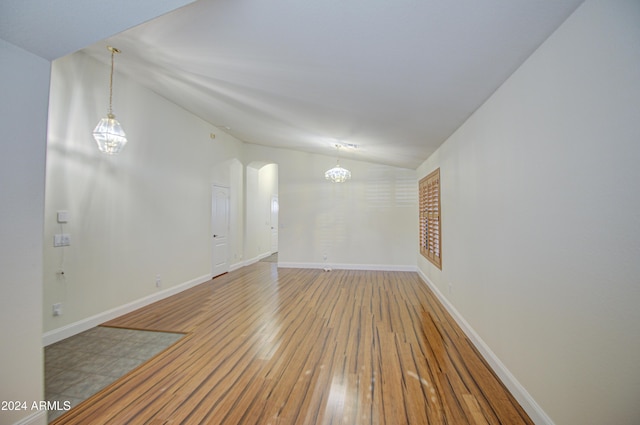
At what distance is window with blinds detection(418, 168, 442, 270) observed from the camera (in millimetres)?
4363

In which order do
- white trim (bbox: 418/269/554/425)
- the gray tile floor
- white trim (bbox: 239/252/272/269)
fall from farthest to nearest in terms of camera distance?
white trim (bbox: 239/252/272/269), the gray tile floor, white trim (bbox: 418/269/554/425)

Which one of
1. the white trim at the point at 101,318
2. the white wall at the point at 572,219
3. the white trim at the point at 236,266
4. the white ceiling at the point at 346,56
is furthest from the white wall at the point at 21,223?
the white trim at the point at 236,266

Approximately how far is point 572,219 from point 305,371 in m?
2.24

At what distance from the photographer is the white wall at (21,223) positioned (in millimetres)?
1550

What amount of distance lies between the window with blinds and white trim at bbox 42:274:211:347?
463 cm

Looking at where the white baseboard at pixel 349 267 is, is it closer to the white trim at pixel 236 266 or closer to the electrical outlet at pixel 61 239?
the white trim at pixel 236 266

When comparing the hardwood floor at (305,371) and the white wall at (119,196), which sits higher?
the white wall at (119,196)

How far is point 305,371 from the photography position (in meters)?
2.31

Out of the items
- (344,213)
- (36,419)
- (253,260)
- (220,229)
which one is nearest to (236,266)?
(253,260)

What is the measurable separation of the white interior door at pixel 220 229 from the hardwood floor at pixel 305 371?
180 centimetres

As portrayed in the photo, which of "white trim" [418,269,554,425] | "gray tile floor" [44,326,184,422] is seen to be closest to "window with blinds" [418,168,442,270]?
"white trim" [418,269,554,425]

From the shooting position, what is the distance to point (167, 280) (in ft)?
14.7

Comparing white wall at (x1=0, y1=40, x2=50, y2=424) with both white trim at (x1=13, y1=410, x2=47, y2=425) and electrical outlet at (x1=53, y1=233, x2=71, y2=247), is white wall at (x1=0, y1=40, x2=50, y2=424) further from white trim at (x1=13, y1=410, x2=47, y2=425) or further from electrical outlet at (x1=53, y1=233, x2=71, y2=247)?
electrical outlet at (x1=53, y1=233, x2=71, y2=247)

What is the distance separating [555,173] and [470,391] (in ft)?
5.69
